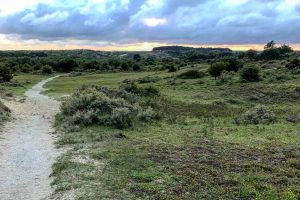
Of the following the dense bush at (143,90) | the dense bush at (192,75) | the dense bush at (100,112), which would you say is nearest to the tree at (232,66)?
the dense bush at (192,75)

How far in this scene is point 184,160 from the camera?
52.7ft

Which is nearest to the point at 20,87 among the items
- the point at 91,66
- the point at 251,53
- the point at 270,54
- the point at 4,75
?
the point at 4,75

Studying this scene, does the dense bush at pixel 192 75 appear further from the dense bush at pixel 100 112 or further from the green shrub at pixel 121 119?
the green shrub at pixel 121 119

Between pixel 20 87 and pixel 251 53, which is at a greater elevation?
pixel 251 53

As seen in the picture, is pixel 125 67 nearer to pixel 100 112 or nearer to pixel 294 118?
pixel 100 112

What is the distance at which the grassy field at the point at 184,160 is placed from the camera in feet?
41.0

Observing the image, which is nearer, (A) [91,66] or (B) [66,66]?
(B) [66,66]

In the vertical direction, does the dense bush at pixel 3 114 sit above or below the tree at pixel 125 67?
above

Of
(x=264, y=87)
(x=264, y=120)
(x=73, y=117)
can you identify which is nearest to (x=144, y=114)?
(x=73, y=117)

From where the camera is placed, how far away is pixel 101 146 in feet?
61.9

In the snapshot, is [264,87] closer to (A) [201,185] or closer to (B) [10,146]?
(B) [10,146]

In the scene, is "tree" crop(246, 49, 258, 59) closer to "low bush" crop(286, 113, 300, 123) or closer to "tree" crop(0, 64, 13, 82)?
"tree" crop(0, 64, 13, 82)

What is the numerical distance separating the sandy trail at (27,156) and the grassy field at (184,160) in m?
0.56

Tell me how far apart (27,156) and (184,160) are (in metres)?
5.91
